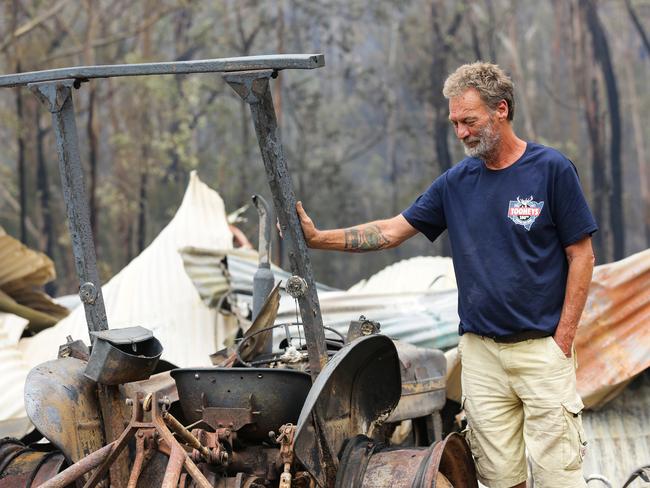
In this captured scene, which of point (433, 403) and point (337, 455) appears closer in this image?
point (337, 455)

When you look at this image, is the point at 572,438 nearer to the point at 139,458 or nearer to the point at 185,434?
the point at 185,434

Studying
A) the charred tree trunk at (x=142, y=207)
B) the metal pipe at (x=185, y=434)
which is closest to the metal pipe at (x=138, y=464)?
the metal pipe at (x=185, y=434)

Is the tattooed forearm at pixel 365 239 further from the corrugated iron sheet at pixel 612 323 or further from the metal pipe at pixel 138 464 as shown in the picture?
the corrugated iron sheet at pixel 612 323

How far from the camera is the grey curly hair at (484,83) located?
13.5 feet

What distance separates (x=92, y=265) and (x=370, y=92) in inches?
1115

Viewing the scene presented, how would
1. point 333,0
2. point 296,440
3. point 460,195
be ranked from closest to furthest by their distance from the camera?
point 296,440 → point 460,195 → point 333,0

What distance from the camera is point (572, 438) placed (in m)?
4.15

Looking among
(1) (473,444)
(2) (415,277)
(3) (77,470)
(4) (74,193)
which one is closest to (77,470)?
(3) (77,470)

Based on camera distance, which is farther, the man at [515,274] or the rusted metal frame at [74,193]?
the rusted metal frame at [74,193]

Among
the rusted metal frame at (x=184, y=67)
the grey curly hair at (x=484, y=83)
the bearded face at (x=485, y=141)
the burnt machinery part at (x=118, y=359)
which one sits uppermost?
the rusted metal frame at (x=184, y=67)

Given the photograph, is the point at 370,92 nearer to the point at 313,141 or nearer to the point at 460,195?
the point at 313,141

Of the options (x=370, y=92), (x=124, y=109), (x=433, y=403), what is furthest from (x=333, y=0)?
(x=433, y=403)

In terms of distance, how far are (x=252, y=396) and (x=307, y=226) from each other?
69 cm

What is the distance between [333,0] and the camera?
31.4 meters
